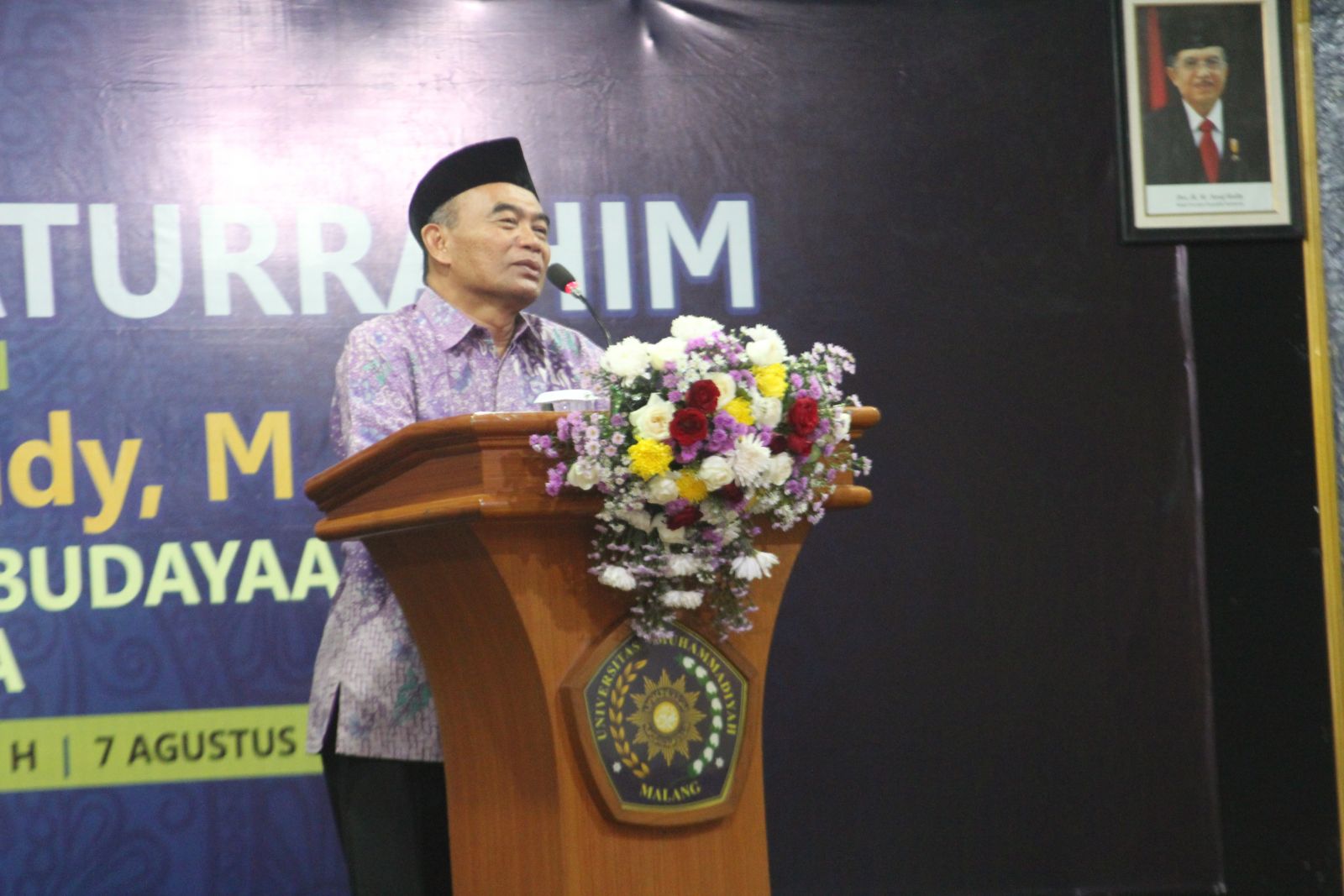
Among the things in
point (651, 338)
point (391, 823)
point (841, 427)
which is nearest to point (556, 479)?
point (841, 427)

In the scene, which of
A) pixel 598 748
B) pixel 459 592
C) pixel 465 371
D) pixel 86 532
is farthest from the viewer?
pixel 86 532

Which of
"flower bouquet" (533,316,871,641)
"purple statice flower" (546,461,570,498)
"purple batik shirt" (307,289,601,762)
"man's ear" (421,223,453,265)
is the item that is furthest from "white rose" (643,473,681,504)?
"man's ear" (421,223,453,265)

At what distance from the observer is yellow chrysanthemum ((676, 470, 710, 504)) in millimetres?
1871

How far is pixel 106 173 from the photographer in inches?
144

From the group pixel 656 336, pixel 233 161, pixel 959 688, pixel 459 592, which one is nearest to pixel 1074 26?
pixel 656 336

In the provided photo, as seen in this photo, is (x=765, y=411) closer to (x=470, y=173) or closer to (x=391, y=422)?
(x=391, y=422)

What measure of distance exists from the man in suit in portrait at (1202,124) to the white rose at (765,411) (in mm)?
2664

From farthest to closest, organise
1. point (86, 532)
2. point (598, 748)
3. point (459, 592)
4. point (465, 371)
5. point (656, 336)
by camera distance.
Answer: point (656, 336) < point (86, 532) < point (465, 371) < point (459, 592) < point (598, 748)

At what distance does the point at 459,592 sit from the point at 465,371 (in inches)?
22.9

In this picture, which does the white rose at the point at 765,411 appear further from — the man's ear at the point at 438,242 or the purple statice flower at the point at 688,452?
the man's ear at the point at 438,242

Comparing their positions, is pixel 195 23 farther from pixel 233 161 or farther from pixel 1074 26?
pixel 1074 26

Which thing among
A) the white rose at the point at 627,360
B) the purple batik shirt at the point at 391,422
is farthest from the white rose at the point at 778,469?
the purple batik shirt at the point at 391,422

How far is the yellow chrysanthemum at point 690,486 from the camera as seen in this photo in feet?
6.14

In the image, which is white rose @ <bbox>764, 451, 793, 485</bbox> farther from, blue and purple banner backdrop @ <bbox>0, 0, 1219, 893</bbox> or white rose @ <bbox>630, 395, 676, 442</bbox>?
blue and purple banner backdrop @ <bbox>0, 0, 1219, 893</bbox>
